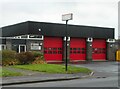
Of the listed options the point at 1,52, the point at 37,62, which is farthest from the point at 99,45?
the point at 1,52

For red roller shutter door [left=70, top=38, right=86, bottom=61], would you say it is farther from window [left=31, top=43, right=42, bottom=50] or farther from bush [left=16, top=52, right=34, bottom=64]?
bush [left=16, top=52, right=34, bottom=64]

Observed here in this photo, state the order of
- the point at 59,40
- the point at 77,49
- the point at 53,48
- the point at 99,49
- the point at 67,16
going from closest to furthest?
the point at 67,16
the point at 53,48
the point at 59,40
the point at 77,49
the point at 99,49

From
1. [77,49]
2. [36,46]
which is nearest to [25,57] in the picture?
[36,46]

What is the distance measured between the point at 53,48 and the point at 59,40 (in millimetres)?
1923

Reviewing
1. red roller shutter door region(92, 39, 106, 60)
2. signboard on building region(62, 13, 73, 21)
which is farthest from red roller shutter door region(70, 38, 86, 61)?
signboard on building region(62, 13, 73, 21)

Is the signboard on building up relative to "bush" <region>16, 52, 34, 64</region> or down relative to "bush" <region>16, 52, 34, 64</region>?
up

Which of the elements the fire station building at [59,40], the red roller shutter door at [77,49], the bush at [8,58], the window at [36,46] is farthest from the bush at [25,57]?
the red roller shutter door at [77,49]

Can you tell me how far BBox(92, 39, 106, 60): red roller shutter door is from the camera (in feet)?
167

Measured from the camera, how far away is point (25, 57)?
28.1 meters

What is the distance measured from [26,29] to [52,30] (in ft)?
14.1

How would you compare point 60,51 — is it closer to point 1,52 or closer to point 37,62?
point 37,62

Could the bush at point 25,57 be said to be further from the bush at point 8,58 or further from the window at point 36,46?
the window at point 36,46

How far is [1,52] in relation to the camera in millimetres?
26438

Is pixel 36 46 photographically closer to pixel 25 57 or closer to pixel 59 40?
pixel 59 40
